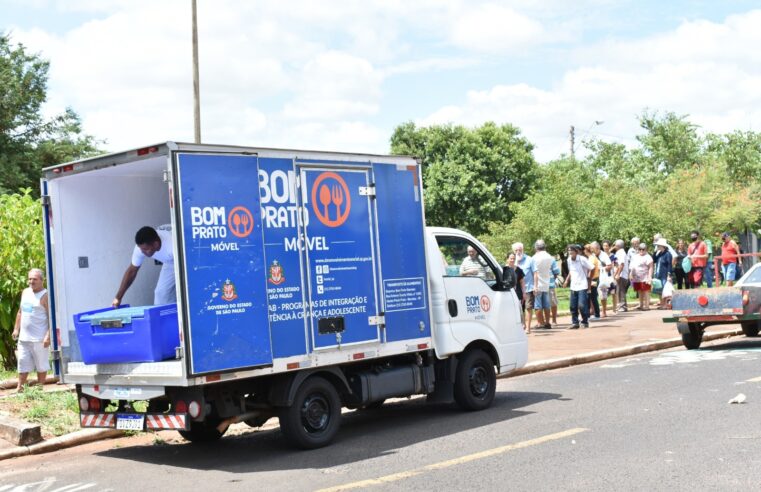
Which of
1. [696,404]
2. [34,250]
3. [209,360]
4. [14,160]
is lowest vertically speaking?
[696,404]

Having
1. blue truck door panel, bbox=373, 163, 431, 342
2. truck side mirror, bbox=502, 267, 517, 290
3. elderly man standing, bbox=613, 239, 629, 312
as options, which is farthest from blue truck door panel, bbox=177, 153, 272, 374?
elderly man standing, bbox=613, 239, 629, 312

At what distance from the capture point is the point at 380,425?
10.1 m

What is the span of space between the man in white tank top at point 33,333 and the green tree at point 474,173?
4268cm

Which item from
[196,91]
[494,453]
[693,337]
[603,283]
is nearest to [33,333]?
[494,453]

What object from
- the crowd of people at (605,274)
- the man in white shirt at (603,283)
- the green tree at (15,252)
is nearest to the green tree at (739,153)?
the crowd of people at (605,274)

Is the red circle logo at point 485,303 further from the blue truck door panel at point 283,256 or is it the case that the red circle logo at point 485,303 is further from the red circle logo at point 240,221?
the red circle logo at point 240,221

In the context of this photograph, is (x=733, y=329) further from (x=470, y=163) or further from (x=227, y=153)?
(x=470, y=163)

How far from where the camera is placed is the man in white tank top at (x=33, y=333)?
12.4 m

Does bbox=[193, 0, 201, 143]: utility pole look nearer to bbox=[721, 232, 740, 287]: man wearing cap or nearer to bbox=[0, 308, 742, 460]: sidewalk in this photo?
bbox=[0, 308, 742, 460]: sidewalk

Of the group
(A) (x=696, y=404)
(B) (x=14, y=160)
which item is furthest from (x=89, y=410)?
(B) (x=14, y=160)

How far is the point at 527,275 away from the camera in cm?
1884

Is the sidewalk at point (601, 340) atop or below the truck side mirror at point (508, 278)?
below

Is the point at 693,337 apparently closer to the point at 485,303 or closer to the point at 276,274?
Result: the point at 485,303

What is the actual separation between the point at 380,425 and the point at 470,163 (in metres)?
46.2
